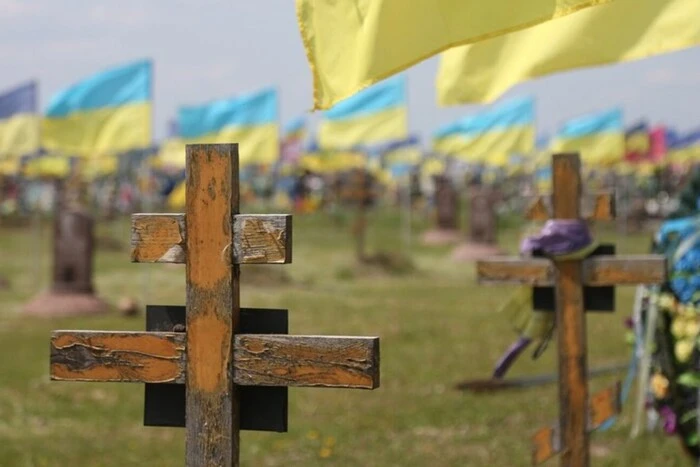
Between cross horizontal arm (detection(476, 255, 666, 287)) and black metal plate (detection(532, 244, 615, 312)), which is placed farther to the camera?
black metal plate (detection(532, 244, 615, 312))

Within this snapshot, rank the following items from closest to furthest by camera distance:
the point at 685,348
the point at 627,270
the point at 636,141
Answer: the point at 627,270
the point at 685,348
the point at 636,141

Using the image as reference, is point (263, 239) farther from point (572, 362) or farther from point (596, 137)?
point (596, 137)

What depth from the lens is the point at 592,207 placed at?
533cm

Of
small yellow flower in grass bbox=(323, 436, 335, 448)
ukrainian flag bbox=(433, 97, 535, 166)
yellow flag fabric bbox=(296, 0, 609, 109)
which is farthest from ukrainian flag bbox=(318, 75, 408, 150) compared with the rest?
yellow flag fabric bbox=(296, 0, 609, 109)

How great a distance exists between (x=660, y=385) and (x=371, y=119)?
1592 centimetres

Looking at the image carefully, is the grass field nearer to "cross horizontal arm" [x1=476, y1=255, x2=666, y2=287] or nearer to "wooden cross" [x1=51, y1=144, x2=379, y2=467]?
"cross horizontal arm" [x1=476, y1=255, x2=666, y2=287]

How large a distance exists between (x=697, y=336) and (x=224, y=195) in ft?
11.5

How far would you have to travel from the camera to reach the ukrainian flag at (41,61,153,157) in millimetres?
16250

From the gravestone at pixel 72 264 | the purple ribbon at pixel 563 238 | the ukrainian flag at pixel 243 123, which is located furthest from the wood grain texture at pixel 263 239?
the ukrainian flag at pixel 243 123

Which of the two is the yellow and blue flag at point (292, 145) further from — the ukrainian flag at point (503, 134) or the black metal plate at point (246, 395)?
the black metal plate at point (246, 395)

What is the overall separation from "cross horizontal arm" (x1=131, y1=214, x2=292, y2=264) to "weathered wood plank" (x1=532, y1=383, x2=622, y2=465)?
7.49ft

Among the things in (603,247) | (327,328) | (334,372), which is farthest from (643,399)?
(327,328)

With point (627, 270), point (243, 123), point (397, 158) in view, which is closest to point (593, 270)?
point (627, 270)

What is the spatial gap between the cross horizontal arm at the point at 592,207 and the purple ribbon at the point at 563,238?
0.16 metres
